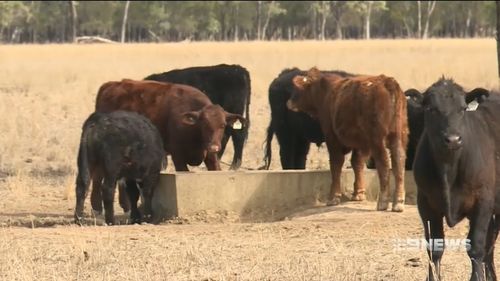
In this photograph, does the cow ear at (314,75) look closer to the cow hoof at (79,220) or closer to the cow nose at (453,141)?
the cow hoof at (79,220)

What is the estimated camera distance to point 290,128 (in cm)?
1655

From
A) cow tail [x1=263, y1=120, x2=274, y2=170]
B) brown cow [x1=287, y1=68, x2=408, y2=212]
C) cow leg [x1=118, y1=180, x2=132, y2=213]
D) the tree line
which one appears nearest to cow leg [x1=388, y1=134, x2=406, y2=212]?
brown cow [x1=287, y1=68, x2=408, y2=212]

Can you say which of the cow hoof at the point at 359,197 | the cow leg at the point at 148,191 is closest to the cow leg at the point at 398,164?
the cow hoof at the point at 359,197

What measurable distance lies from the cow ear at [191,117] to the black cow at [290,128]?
2.36m

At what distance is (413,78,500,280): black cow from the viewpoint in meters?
8.21

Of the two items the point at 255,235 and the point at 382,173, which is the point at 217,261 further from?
the point at 382,173

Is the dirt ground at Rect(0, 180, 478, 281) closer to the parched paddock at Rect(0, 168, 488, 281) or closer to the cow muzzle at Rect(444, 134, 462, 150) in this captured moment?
the parched paddock at Rect(0, 168, 488, 281)

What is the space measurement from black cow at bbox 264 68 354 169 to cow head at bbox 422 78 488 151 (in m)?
7.31

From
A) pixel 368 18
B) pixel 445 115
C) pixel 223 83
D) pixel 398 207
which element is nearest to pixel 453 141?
pixel 445 115

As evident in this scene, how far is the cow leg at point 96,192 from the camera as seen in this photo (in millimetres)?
13000

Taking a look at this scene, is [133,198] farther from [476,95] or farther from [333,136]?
[476,95]

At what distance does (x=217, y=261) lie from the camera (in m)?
9.35

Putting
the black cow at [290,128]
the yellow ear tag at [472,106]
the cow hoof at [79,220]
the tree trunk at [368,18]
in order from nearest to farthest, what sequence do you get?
the yellow ear tag at [472,106] → the cow hoof at [79,220] → the black cow at [290,128] → the tree trunk at [368,18]

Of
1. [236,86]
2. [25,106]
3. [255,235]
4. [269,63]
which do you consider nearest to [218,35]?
[269,63]
